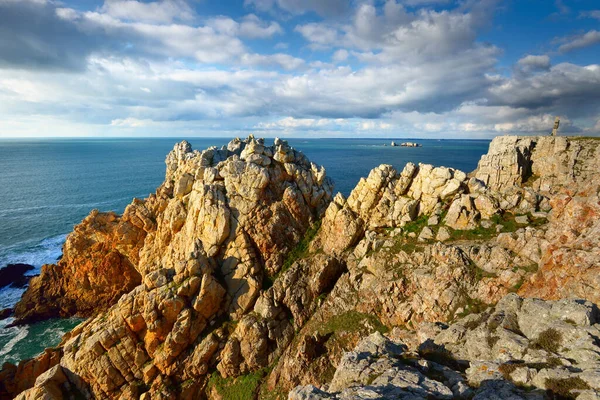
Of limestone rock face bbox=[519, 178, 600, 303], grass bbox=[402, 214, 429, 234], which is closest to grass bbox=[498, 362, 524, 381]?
limestone rock face bbox=[519, 178, 600, 303]

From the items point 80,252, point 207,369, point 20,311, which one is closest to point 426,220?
point 207,369

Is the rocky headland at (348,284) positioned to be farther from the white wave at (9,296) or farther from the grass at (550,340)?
the white wave at (9,296)

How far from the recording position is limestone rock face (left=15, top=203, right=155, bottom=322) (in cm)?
5828

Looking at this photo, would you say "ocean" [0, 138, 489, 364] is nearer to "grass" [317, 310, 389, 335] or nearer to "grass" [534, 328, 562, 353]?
"grass" [317, 310, 389, 335]

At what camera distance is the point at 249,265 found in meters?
41.0

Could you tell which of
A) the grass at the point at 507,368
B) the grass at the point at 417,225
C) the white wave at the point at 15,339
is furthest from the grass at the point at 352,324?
the white wave at the point at 15,339

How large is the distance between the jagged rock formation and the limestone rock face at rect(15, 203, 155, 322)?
50213 millimetres

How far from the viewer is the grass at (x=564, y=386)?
525 inches

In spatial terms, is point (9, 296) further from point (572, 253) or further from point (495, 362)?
point (572, 253)

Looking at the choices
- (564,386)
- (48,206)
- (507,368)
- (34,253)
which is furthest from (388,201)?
(48,206)

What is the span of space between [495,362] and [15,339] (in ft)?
230

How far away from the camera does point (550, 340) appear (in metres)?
17.4

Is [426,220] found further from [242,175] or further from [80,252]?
[80,252]

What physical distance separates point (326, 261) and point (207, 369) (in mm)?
18569
